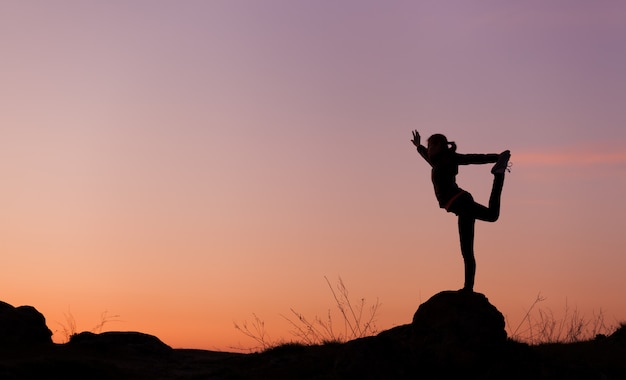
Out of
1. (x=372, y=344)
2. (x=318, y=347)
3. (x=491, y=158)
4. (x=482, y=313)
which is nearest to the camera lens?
(x=372, y=344)

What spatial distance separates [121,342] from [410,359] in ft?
25.2

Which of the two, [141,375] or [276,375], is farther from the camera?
[141,375]

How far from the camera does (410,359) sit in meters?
12.8

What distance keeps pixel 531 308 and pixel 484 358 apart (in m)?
3.91

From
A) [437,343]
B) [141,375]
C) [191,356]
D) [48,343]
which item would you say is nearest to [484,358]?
[437,343]

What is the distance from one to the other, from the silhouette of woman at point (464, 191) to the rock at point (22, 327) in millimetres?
9568

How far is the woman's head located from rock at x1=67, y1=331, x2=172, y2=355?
7565 millimetres

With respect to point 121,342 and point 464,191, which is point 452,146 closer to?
point 464,191

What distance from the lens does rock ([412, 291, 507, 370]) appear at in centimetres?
1301

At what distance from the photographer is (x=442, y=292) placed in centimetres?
1411

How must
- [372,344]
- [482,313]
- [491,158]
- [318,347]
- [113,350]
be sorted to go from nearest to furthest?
1. [372,344]
2. [482,313]
3. [491,158]
4. [318,347]
5. [113,350]

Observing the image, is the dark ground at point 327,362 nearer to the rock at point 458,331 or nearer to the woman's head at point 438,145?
the rock at point 458,331

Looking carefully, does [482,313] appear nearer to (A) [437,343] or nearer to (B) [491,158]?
(A) [437,343]

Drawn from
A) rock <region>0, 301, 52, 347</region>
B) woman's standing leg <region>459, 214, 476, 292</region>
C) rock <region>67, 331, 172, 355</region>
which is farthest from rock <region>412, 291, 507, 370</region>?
rock <region>0, 301, 52, 347</region>
